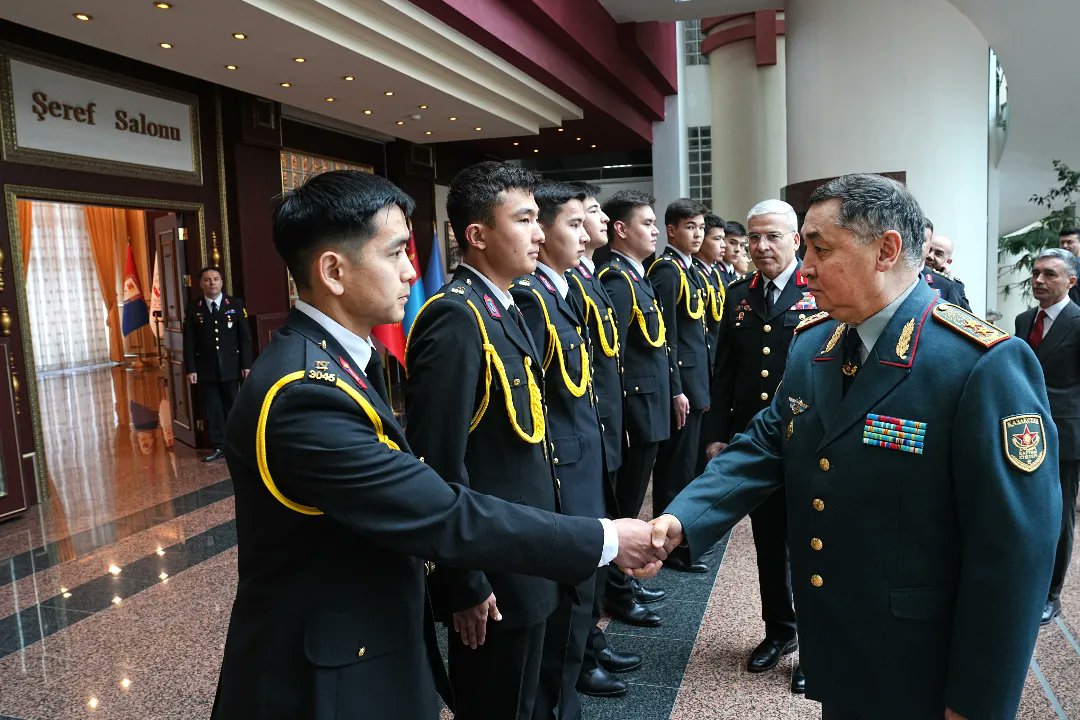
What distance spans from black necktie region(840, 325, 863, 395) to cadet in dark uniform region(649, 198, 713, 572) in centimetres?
235

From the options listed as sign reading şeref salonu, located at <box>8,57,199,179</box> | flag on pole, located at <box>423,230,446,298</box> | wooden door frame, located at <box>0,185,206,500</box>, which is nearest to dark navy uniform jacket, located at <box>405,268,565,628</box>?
wooden door frame, located at <box>0,185,206,500</box>

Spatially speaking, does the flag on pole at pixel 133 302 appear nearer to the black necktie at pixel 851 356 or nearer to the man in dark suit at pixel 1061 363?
the man in dark suit at pixel 1061 363

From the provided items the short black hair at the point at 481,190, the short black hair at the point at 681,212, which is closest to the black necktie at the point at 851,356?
the short black hair at the point at 481,190

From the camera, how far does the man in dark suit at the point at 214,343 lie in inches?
250

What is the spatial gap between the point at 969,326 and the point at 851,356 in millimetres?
212

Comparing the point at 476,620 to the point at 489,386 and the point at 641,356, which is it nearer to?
the point at 489,386

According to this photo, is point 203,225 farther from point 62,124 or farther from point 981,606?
point 981,606

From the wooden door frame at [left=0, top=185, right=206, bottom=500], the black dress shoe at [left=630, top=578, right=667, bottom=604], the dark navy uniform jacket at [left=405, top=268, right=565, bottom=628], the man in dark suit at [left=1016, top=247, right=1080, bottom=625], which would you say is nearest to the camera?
the dark navy uniform jacket at [left=405, top=268, right=565, bottom=628]

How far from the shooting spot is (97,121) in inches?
221

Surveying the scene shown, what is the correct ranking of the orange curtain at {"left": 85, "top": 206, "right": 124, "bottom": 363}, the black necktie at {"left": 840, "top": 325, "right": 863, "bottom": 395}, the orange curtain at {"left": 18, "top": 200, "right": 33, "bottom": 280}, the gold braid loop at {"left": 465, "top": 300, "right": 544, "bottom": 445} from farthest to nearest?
the orange curtain at {"left": 85, "top": 206, "right": 124, "bottom": 363} → the orange curtain at {"left": 18, "top": 200, "right": 33, "bottom": 280} → the gold braid loop at {"left": 465, "top": 300, "right": 544, "bottom": 445} → the black necktie at {"left": 840, "top": 325, "right": 863, "bottom": 395}

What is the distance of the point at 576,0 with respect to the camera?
7012mm

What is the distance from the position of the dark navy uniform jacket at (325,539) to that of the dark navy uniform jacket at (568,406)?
96 centimetres

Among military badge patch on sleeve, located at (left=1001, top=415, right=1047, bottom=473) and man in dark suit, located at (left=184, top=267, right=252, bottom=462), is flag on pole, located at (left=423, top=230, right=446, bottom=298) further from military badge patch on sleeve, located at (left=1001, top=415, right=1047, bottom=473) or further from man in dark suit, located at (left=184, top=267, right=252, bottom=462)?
military badge patch on sleeve, located at (left=1001, top=415, right=1047, bottom=473)

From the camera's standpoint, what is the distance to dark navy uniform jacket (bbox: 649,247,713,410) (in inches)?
162
